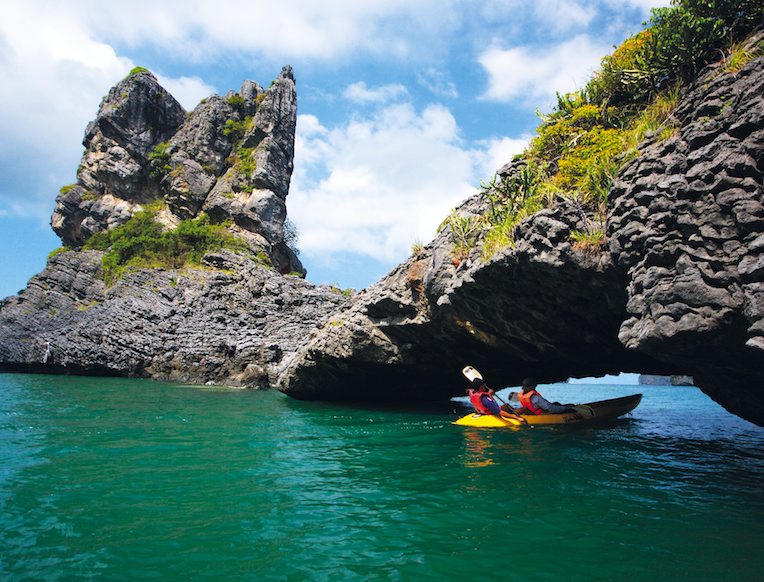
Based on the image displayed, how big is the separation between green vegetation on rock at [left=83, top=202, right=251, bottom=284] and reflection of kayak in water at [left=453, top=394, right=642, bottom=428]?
132 ft

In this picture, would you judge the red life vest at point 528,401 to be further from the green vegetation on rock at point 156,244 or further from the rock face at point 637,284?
the green vegetation on rock at point 156,244

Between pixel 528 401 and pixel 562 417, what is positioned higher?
pixel 528 401

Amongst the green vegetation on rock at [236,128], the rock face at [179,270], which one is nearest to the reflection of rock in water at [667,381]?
the rock face at [179,270]

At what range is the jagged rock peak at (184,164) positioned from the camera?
56.2 m

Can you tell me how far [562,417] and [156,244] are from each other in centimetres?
4734

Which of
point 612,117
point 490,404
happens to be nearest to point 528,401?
point 490,404

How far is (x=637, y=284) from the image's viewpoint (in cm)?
935

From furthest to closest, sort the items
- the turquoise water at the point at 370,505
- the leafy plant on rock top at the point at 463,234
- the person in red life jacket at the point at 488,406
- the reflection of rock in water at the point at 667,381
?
the reflection of rock in water at the point at 667,381
the person in red life jacket at the point at 488,406
the leafy plant on rock top at the point at 463,234
the turquoise water at the point at 370,505

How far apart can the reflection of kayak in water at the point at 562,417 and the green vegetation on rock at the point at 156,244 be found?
132 feet

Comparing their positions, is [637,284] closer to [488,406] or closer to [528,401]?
[488,406]

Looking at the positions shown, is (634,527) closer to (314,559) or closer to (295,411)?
(314,559)

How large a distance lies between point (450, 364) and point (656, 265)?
13100 millimetres

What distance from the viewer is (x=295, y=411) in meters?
20.8

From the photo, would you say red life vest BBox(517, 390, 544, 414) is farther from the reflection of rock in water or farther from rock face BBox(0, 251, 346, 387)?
the reflection of rock in water
